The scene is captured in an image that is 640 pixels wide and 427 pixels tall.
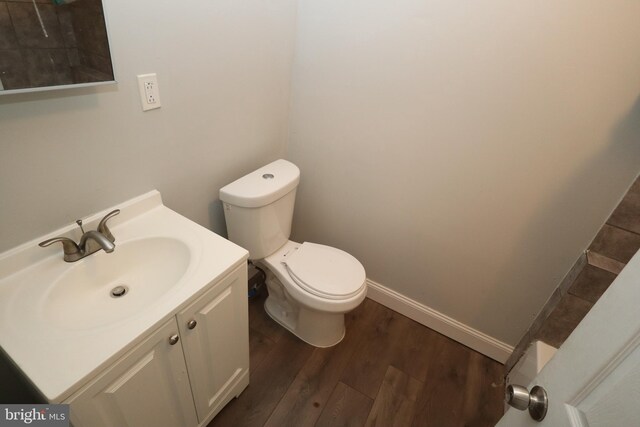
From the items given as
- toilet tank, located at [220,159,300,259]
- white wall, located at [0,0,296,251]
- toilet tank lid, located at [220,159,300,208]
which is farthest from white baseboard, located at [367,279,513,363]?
white wall, located at [0,0,296,251]

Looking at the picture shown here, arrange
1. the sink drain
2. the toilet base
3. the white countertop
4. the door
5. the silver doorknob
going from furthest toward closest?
1. the toilet base
2. the sink drain
3. the white countertop
4. the silver doorknob
5. the door

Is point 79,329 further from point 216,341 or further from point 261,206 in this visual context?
point 261,206

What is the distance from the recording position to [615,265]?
1.15 m

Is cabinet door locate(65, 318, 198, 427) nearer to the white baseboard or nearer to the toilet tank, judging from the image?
the toilet tank

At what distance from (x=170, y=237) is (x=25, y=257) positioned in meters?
0.37

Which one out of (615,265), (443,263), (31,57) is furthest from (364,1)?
(615,265)

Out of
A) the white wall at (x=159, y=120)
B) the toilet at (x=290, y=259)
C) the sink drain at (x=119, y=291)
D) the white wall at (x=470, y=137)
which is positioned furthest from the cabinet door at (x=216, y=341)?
the white wall at (x=470, y=137)

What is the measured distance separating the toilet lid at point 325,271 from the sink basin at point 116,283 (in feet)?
1.93

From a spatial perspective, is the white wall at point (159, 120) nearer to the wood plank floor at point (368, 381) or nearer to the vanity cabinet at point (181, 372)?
the vanity cabinet at point (181, 372)

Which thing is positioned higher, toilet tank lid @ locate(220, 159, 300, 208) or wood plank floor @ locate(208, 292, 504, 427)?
toilet tank lid @ locate(220, 159, 300, 208)

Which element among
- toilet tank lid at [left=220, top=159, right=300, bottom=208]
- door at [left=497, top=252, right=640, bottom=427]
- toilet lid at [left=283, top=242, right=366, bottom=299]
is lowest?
toilet lid at [left=283, top=242, right=366, bottom=299]

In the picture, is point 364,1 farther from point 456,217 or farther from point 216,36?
point 456,217

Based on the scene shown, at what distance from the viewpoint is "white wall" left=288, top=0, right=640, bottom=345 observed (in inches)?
42.0

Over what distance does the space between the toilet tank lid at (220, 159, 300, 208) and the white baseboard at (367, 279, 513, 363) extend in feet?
2.72
